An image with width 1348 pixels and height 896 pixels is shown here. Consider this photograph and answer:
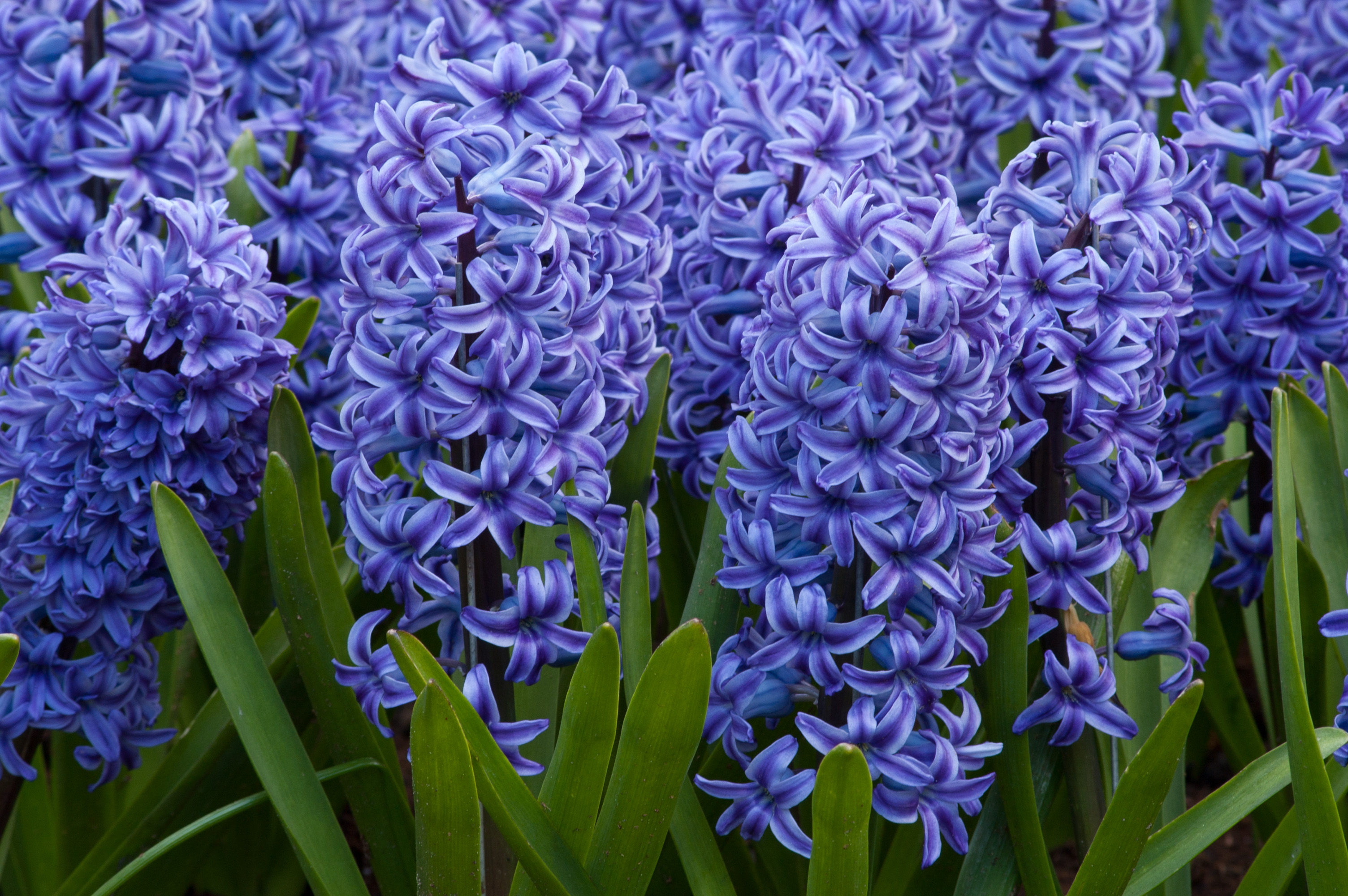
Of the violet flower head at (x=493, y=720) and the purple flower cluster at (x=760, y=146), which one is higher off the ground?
the purple flower cluster at (x=760, y=146)

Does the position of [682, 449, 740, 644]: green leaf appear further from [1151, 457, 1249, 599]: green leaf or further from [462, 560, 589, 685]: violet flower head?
[1151, 457, 1249, 599]: green leaf

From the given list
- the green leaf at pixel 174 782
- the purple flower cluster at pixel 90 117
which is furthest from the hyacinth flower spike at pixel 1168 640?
the purple flower cluster at pixel 90 117

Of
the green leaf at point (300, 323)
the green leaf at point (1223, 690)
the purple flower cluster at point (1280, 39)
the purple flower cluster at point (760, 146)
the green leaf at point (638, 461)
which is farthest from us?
the purple flower cluster at point (1280, 39)

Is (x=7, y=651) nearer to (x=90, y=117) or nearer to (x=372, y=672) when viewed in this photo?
(x=372, y=672)

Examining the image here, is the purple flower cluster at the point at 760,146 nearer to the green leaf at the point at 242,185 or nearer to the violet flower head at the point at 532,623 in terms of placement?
the violet flower head at the point at 532,623

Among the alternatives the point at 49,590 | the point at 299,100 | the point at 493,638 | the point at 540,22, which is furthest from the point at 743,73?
the point at 49,590

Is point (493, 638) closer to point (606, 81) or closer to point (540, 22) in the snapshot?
point (606, 81)
